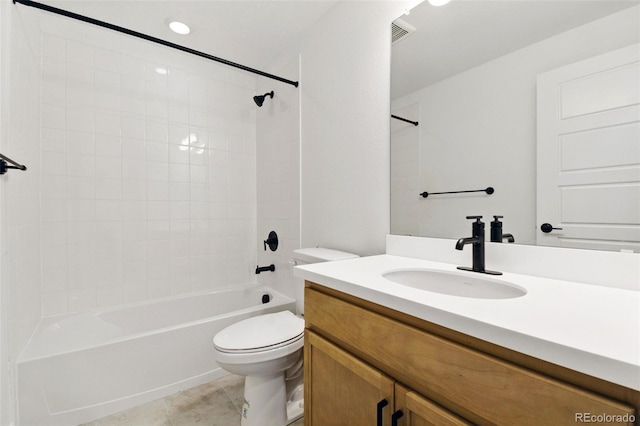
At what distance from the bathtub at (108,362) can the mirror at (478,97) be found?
1332mm

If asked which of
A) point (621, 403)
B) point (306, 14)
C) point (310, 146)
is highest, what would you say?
point (306, 14)

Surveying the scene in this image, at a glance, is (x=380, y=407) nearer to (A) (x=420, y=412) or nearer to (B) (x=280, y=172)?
(A) (x=420, y=412)

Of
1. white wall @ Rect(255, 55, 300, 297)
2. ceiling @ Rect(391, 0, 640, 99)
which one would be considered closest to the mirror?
ceiling @ Rect(391, 0, 640, 99)

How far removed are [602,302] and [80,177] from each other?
2637 mm

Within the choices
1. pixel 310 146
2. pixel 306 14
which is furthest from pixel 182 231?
pixel 306 14

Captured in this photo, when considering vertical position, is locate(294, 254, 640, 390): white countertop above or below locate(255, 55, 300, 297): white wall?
below

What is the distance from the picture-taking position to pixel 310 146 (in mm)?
1925

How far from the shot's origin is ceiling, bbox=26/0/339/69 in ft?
5.52

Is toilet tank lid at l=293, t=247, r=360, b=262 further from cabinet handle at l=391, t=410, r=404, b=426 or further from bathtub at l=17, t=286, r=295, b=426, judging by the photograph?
cabinet handle at l=391, t=410, r=404, b=426

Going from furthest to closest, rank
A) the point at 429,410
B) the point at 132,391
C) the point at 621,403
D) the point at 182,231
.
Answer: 1. the point at 182,231
2. the point at 132,391
3. the point at 429,410
4. the point at 621,403

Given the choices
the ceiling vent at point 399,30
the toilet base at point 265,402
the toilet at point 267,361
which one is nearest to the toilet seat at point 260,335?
the toilet at point 267,361

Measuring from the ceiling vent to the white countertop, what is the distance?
3.83ft

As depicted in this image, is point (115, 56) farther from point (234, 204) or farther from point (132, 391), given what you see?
point (132, 391)

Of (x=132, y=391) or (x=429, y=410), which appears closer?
(x=429, y=410)
